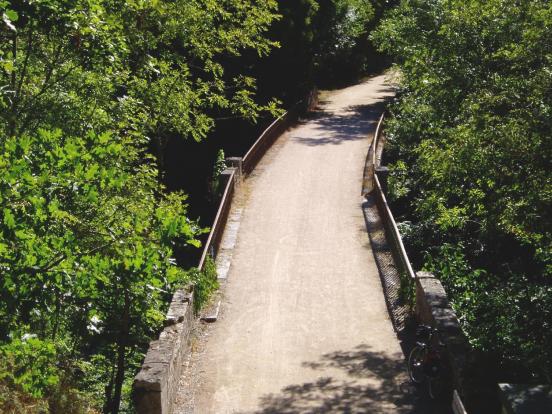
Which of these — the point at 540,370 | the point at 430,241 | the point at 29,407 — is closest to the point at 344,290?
the point at 430,241

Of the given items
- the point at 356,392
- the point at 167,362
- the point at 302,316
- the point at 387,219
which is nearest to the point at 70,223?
the point at 167,362

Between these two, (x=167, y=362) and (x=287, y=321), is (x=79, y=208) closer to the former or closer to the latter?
(x=167, y=362)

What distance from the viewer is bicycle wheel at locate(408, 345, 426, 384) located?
37.9 feet

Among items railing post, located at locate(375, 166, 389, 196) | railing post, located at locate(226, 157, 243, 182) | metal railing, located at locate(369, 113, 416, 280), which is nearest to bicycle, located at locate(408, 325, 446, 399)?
metal railing, located at locate(369, 113, 416, 280)

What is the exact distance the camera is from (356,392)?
11.6m

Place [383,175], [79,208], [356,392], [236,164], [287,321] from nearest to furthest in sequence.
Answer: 1. [79,208]
2. [356,392]
3. [287,321]
4. [383,175]
5. [236,164]

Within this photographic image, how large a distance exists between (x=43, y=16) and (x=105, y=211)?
8.88 feet

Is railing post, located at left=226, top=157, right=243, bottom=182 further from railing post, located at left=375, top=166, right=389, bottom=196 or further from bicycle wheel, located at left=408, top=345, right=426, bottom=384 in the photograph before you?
bicycle wheel, located at left=408, top=345, right=426, bottom=384

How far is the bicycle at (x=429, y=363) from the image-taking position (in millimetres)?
11031

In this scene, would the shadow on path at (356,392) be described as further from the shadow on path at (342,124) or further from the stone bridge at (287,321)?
the shadow on path at (342,124)

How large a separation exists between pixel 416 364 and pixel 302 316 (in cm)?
334

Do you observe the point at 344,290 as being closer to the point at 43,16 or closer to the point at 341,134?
the point at 43,16

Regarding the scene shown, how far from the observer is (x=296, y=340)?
13406mm

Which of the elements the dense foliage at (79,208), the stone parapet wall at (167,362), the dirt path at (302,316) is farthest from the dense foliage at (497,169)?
the stone parapet wall at (167,362)
